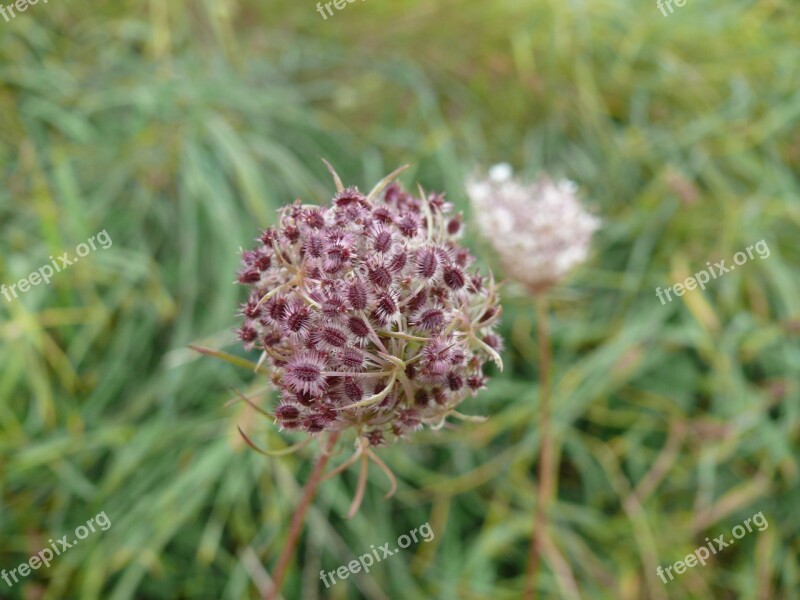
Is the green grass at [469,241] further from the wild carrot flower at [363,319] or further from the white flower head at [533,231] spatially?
the wild carrot flower at [363,319]

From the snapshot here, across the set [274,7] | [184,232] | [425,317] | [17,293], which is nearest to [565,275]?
[425,317]

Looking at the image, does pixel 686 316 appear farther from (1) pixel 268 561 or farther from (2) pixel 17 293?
(2) pixel 17 293

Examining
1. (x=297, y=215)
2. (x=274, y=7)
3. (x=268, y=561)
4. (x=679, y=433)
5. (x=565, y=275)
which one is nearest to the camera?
(x=297, y=215)

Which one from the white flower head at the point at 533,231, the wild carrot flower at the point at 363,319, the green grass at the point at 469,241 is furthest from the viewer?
the green grass at the point at 469,241

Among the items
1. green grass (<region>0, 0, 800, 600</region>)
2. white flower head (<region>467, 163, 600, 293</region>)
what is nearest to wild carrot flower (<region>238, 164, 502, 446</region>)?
white flower head (<region>467, 163, 600, 293</region>)

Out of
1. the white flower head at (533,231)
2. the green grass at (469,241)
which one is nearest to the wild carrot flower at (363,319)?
the white flower head at (533,231)

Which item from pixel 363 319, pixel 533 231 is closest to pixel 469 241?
pixel 533 231
